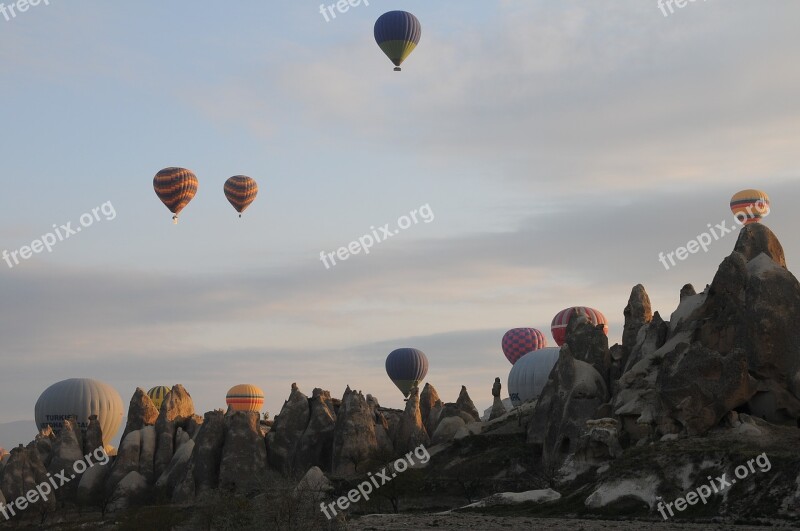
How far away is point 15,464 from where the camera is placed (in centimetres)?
9119

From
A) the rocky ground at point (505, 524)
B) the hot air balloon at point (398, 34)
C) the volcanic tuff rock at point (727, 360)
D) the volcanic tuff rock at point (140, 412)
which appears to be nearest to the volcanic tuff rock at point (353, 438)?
the volcanic tuff rock at point (140, 412)

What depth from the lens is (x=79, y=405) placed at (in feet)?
395

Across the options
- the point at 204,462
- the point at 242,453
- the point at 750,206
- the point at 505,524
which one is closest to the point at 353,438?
the point at 242,453

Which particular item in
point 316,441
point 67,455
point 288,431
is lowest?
point 316,441

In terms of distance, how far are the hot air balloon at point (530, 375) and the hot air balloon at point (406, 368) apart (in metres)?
26.3

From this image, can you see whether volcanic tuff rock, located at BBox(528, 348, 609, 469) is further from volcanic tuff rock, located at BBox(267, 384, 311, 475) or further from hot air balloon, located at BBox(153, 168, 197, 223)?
hot air balloon, located at BBox(153, 168, 197, 223)

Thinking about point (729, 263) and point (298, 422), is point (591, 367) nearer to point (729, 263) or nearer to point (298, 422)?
point (729, 263)

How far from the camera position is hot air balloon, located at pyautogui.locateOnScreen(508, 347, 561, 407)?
107m

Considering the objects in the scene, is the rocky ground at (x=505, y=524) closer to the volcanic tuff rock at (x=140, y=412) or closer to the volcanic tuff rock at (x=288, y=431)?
the volcanic tuff rock at (x=288, y=431)

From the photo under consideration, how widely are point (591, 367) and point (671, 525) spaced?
28868 millimetres

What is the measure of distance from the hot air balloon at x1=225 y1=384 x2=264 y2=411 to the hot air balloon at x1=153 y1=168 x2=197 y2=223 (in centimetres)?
3569

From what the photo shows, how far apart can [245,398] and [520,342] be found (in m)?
32.7

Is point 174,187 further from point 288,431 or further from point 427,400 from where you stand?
point 427,400

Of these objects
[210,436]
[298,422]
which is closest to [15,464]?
[210,436]
